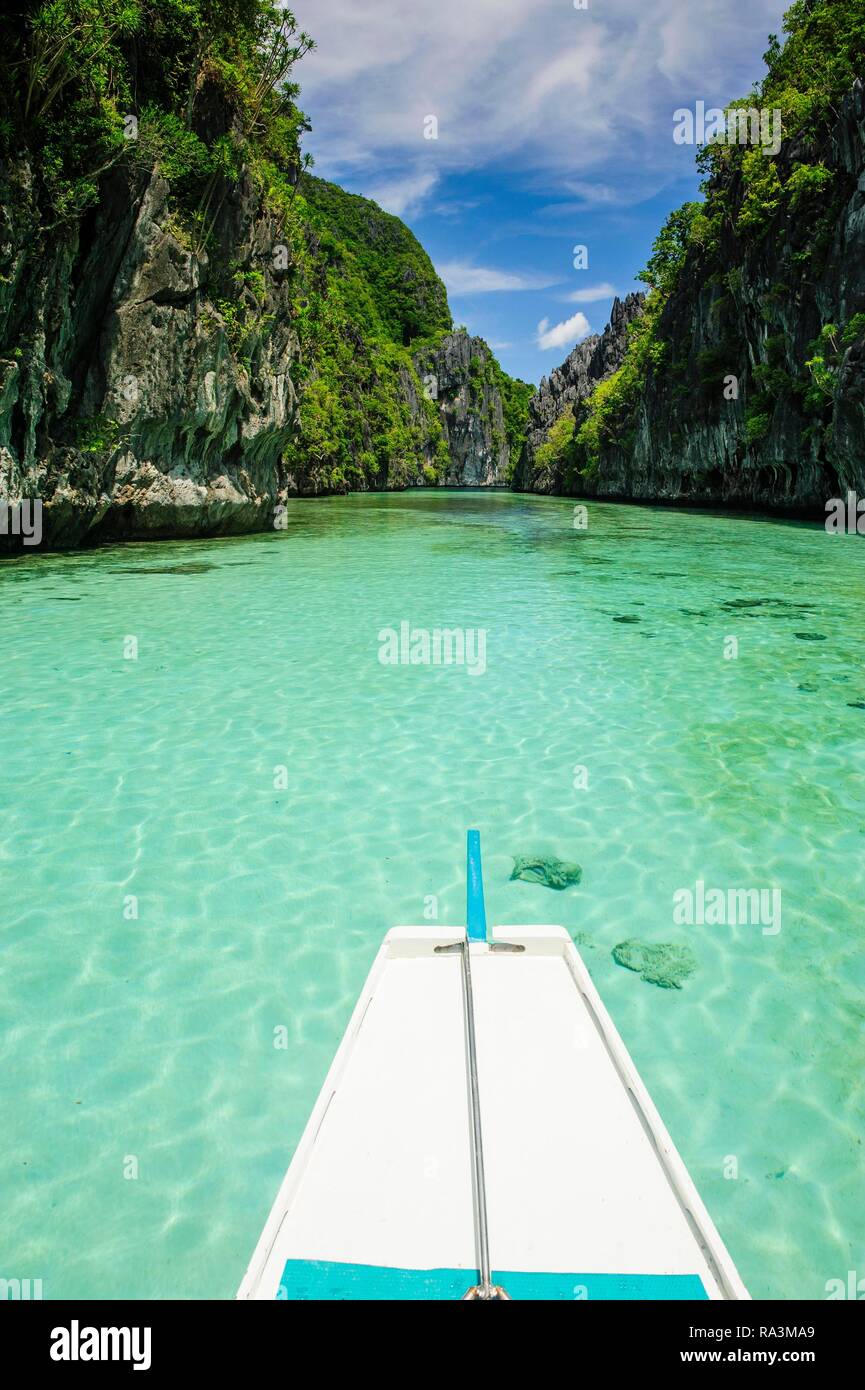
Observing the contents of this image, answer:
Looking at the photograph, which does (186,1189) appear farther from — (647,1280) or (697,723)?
(697,723)

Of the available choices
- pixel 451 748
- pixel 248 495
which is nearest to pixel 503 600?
pixel 451 748

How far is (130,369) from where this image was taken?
17766 mm

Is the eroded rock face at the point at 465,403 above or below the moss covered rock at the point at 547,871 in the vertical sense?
above

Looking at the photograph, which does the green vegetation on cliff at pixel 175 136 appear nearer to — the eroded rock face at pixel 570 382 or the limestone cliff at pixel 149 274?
the limestone cliff at pixel 149 274

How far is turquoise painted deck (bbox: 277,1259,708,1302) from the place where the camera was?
178 centimetres

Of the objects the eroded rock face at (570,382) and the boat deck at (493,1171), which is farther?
the eroded rock face at (570,382)

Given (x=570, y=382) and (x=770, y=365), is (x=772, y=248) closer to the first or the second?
(x=770, y=365)

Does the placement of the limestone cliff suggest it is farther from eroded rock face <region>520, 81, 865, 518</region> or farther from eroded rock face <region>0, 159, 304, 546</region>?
eroded rock face <region>520, 81, 865, 518</region>

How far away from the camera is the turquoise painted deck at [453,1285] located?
1.78 meters

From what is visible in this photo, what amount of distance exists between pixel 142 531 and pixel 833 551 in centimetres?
1881

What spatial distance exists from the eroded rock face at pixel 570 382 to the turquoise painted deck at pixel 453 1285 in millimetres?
82251

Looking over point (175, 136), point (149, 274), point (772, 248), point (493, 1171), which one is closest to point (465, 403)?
point (772, 248)

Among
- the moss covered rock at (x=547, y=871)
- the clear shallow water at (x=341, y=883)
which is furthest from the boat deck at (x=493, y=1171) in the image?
the moss covered rock at (x=547, y=871)

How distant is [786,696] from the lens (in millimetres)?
7492
